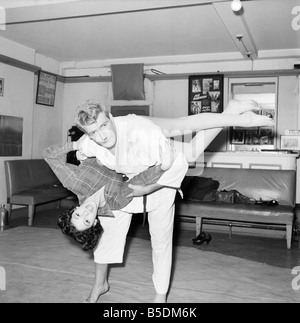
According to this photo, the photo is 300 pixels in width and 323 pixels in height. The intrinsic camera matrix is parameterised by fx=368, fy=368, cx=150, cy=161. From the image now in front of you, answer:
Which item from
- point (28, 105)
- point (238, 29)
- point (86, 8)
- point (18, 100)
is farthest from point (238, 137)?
point (86, 8)

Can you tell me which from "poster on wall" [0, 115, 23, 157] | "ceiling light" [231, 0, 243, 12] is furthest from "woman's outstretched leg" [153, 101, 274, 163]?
"poster on wall" [0, 115, 23, 157]

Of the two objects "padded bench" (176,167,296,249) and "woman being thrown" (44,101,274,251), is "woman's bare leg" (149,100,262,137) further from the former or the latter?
"padded bench" (176,167,296,249)

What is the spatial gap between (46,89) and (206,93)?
3356mm

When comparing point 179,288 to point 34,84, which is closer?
point 179,288

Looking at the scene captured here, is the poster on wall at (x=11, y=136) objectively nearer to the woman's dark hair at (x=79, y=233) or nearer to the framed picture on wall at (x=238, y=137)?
the woman's dark hair at (x=79, y=233)

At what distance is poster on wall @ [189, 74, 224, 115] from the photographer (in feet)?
24.0

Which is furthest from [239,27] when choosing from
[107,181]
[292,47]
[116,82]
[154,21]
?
[107,181]

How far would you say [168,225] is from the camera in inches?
107

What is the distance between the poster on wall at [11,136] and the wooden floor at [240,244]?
3.87 ft

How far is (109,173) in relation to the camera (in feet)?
9.16

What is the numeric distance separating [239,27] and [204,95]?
2.07 m

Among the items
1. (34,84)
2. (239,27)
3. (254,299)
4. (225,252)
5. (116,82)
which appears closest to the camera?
(254,299)
